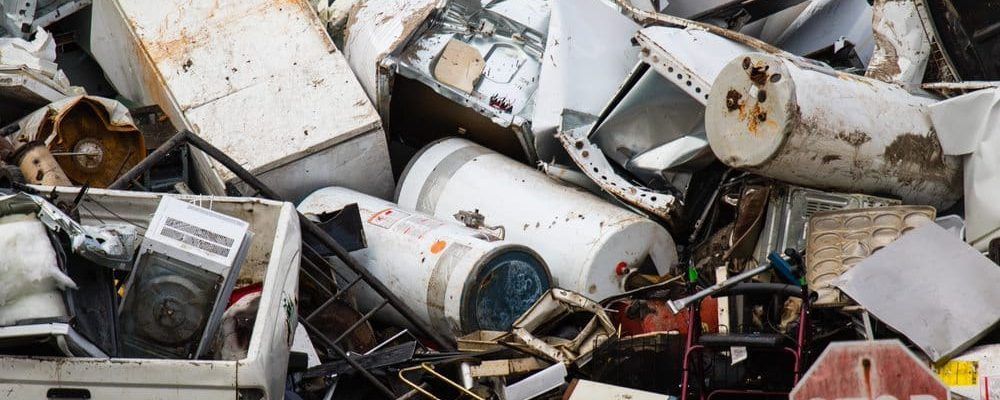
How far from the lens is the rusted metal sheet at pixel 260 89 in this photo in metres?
7.49

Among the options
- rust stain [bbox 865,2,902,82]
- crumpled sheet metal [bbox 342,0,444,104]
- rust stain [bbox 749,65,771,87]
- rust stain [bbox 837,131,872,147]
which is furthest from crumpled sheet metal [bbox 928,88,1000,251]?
crumpled sheet metal [bbox 342,0,444,104]

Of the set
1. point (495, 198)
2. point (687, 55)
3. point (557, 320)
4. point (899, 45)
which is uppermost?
point (899, 45)

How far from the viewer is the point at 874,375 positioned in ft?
9.82

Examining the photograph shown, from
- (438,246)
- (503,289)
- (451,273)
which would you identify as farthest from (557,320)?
(438,246)

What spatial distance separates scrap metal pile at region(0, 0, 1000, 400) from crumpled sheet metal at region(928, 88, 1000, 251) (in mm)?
12

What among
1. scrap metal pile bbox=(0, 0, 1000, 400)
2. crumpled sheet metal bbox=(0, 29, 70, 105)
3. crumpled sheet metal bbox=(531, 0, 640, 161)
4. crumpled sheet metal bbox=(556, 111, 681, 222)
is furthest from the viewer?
crumpled sheet metal bbox=(0, 29, 70, 105)

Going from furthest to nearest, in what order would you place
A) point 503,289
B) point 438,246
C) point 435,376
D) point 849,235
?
point 438,246, point 503,289, point 849,235, point 435,376

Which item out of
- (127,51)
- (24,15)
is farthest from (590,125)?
(24,15)

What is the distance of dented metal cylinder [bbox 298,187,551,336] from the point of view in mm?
6195

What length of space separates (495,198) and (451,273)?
817mm

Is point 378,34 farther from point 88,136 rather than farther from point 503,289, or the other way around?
point 503,289

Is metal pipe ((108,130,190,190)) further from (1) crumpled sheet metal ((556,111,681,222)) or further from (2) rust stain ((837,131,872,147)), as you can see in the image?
(2) rust stain ((837,131,872,147))

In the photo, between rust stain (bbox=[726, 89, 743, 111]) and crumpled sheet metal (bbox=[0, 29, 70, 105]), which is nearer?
A: rust stain (bbox=[726, 89, 743, 111])

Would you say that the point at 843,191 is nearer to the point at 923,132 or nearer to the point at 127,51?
the point at 923,132
